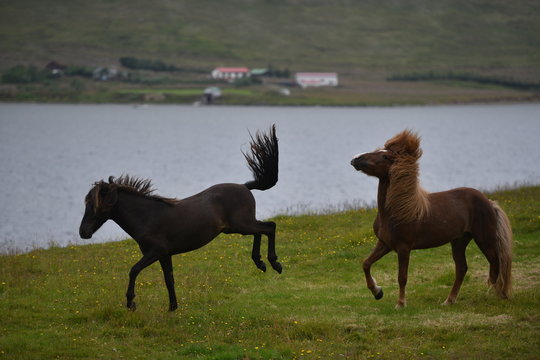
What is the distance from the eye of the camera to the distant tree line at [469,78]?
Result: 17712cm

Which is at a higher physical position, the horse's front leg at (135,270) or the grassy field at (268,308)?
the horse's front leg at (135,270)

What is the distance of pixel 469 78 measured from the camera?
184750 mm

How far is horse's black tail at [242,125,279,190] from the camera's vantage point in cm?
1212

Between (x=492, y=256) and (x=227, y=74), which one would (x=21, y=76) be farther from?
(x=492, y=256)

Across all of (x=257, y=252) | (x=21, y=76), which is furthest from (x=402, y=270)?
(x=21, y=76)

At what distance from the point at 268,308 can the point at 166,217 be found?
7.92 feet

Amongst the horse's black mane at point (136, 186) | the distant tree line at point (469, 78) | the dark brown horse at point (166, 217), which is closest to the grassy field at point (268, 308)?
the dark brown horse at point (166, 217)

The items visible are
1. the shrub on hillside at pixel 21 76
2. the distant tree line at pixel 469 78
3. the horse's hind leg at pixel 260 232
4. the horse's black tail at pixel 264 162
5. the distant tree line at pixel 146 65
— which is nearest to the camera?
the horse's hind leg at pixel 260 232

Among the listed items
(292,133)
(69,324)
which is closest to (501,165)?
(292,133)

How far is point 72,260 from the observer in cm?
1633

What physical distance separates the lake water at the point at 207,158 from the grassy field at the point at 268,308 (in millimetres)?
4307

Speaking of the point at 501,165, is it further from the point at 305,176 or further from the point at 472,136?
the point at 472,136

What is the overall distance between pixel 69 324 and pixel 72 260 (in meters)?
5.59

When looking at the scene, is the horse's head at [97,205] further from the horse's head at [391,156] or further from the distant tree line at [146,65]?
the distant tree line at [146,65]
